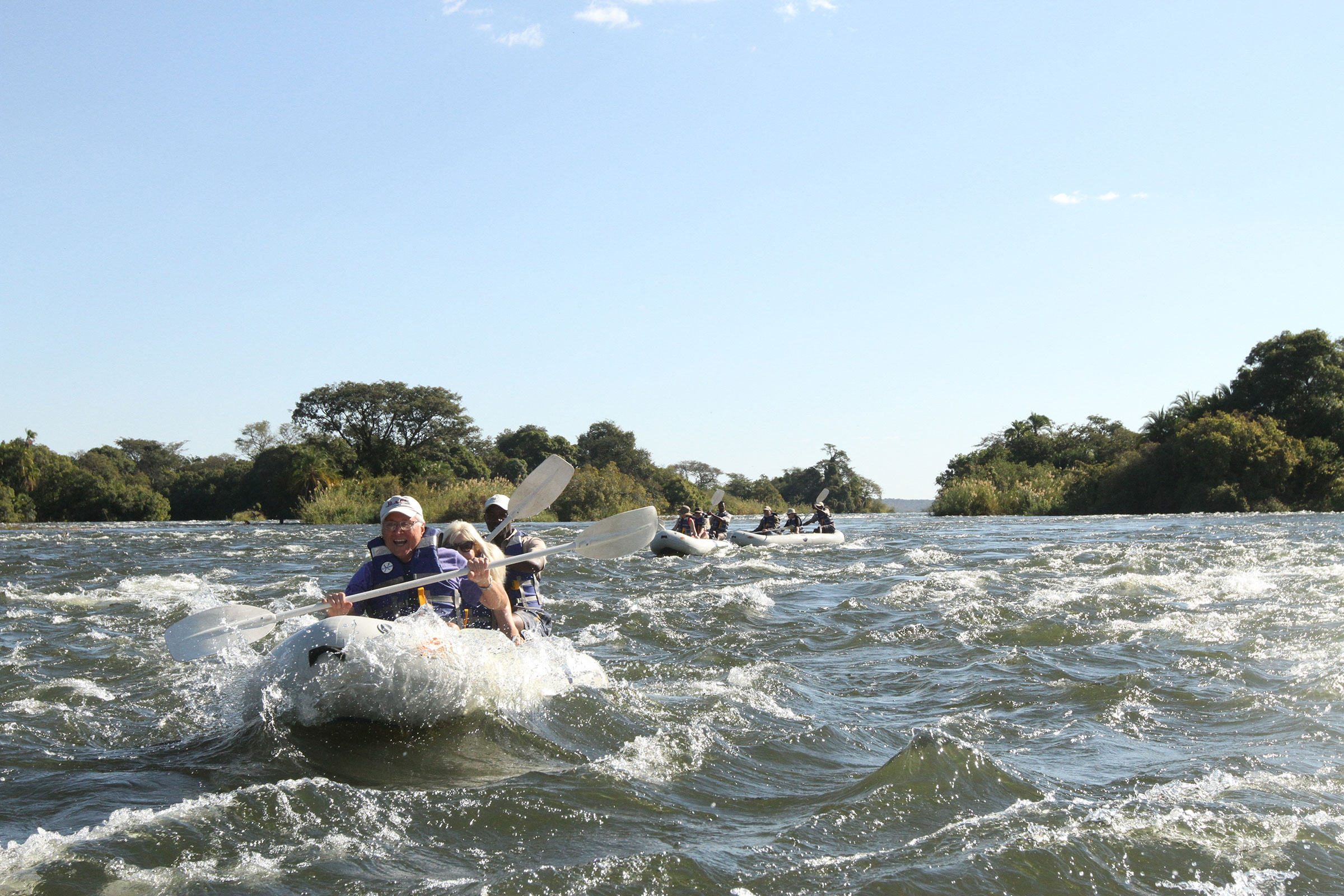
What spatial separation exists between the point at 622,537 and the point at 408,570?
1.46m

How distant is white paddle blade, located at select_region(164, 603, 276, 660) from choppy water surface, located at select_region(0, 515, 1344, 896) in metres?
0.14

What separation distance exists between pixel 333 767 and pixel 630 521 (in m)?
2.42

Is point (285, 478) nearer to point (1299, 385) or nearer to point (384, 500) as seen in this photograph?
point (384, 500)

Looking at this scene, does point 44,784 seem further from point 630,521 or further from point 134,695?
point 630,521

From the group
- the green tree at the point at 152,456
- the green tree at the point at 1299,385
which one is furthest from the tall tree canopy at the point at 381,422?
the green tree at the point at 1299,385

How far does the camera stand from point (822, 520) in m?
22.1

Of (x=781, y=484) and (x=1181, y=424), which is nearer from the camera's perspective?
(x=1181, y=424)

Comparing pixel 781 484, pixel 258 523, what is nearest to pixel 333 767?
pixel 258 523

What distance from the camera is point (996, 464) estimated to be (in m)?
41.8

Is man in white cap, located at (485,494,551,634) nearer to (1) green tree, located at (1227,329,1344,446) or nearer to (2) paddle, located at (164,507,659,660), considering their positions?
(2) paddle, located at (164,507,659,660)

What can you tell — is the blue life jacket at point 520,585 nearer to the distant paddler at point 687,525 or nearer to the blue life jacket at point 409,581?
the blue life jacket at point 409,581

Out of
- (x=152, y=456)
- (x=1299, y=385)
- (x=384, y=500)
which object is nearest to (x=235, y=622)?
(x=384, y=500)

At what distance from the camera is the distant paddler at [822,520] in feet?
71.6

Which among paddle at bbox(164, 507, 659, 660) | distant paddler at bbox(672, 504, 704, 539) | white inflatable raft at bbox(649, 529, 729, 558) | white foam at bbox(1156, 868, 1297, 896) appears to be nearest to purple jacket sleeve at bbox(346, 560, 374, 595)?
paddle at bbox(164, 507, 659, 660)
